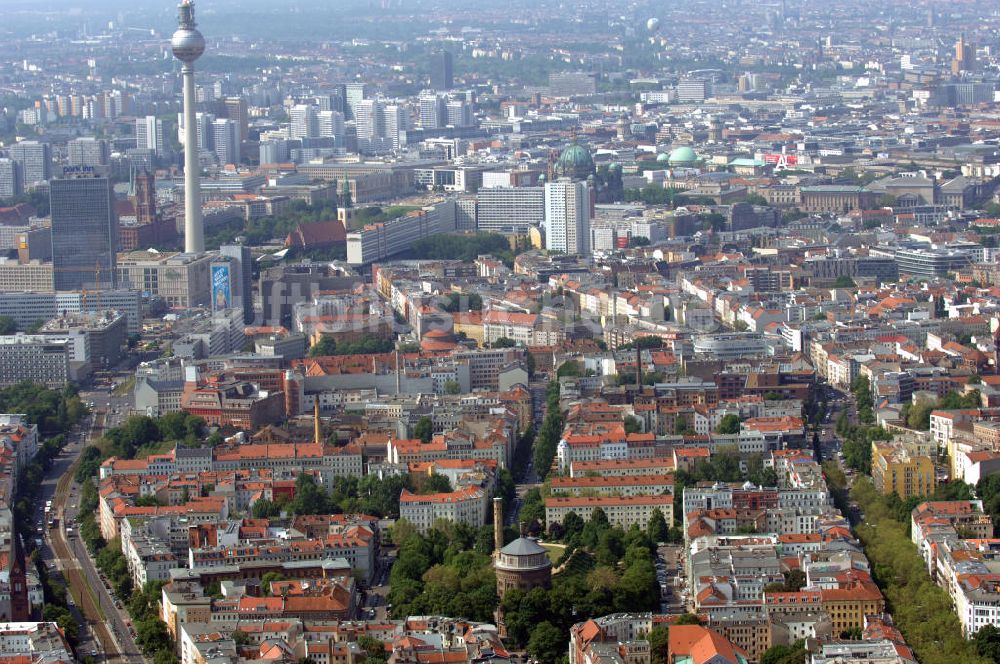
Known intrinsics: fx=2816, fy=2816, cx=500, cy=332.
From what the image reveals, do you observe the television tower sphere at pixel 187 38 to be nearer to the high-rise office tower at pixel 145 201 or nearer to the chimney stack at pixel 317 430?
the high-rise office tower at pixel 145 201

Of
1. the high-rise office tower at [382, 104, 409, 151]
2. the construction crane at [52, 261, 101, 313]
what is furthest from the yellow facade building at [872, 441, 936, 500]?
the high-rise office tower at [382, 104, 409, 151]

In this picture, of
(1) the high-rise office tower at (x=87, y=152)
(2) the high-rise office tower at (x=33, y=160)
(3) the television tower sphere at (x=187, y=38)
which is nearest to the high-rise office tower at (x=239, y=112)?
(1) the high-rise office tower at (x=87, y=152)

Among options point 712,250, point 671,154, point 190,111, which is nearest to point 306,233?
point 190,111

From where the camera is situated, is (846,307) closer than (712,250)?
Yes

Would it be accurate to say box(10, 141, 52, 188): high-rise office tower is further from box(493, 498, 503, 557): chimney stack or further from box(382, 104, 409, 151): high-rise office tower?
box(493, 498, 503, 557): chimney stack

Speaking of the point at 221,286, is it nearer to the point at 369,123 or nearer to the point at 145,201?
the point at 145,201

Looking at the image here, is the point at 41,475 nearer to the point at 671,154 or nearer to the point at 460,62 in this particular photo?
the point at 671,154

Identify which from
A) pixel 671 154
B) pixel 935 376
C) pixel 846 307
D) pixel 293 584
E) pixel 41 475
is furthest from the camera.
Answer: pixel 671 154
